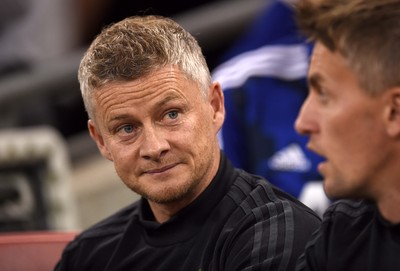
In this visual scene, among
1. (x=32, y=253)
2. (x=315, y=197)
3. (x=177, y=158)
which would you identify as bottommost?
(x=315, y=197)

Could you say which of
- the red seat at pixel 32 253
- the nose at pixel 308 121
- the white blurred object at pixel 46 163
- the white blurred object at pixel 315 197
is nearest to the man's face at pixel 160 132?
the nose at pixel 308 121

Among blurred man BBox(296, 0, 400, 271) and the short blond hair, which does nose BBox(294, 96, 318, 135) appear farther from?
the short blond hair

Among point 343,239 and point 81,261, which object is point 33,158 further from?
point 343,239

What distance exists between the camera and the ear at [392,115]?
88.6 inches

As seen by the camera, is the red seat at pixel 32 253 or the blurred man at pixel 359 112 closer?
the blurred man at pixel 359 112

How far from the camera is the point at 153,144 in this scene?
277 centimetres

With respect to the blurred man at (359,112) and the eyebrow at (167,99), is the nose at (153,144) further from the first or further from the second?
the blurred man at (359,112)

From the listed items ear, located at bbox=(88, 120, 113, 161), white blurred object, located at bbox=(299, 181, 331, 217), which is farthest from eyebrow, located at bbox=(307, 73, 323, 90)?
white blurred object, located at bbox=(299, 181, 331, 217)

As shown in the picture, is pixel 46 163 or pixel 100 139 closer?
pixel 100 139

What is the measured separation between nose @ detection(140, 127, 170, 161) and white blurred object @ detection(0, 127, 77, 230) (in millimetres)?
2176

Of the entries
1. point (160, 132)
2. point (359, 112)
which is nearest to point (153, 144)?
point (160, 132)

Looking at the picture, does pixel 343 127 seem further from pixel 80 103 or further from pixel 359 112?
pixel 80 103

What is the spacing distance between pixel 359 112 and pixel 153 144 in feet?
2.05

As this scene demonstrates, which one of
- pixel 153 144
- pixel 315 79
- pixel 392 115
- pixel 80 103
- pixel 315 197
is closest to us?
pixel 392 115
